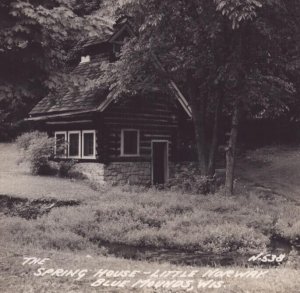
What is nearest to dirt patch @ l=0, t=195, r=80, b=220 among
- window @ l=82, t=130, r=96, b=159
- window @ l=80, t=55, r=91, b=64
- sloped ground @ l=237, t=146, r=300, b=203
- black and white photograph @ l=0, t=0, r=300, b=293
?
black and white photograph @ l=0, t=0, r=300, b=293

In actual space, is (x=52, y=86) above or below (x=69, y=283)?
above

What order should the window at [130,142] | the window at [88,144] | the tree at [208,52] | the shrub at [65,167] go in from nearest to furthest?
the tree at [208,52] < the window at [88,144] < the window at [130,142] < the shrub at [65,167]

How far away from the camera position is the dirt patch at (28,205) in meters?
17.3

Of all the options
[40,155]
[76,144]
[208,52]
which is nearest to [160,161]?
[76,144]

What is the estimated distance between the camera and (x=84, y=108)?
80.4ft

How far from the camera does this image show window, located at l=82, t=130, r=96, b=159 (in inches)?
997

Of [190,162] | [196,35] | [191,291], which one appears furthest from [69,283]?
[190,162]

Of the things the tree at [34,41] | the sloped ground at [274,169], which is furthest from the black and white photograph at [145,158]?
the sloped ground at [274,169]

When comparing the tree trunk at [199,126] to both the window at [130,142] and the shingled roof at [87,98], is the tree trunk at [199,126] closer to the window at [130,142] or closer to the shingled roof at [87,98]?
the shingled roof at [87,98]

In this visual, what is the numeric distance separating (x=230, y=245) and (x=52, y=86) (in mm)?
6668

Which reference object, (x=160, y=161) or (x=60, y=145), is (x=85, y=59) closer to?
(x=60, y=145)

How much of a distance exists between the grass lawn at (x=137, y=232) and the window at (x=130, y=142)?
3624 mm

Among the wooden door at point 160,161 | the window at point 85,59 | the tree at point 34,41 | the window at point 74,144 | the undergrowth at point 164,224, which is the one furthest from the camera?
the window at point 85,59

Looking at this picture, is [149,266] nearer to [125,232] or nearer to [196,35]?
[125,232]
